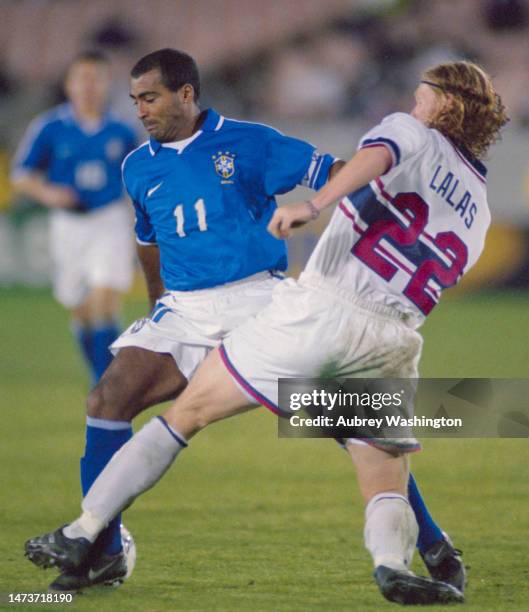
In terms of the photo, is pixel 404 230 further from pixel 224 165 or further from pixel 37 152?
pixel 37 152

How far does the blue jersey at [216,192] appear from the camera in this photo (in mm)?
4957

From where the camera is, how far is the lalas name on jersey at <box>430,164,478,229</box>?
4156 mm

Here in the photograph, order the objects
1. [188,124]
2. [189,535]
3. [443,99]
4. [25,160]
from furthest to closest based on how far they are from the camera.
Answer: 1. [25,160]
2. [189,535]
3. [188,124]
4. [443,99]

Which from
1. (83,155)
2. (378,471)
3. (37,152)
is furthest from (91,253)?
(378,471)

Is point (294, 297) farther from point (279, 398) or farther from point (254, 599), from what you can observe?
point (254, 599)

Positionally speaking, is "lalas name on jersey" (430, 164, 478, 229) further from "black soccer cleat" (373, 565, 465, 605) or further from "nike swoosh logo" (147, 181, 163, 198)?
"nike swoosh logo" (147, 181, 163, 198)

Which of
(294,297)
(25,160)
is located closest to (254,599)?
(294,297)

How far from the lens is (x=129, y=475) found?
4391 mm

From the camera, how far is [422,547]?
15.6 feet

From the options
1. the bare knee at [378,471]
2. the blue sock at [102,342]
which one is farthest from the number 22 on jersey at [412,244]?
the blue sock at [102,342]

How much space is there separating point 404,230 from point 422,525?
1.20m

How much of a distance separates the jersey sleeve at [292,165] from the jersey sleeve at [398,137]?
89cm

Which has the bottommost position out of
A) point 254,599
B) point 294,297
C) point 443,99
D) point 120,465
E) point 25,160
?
point 254,599

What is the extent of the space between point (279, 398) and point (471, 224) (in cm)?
85
